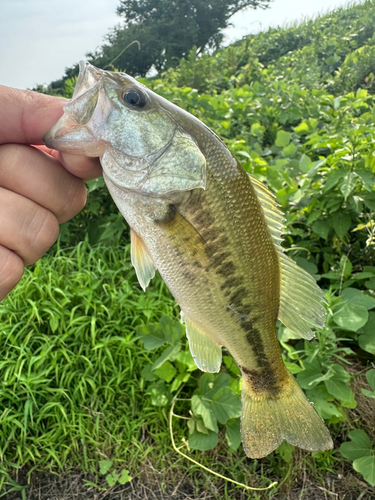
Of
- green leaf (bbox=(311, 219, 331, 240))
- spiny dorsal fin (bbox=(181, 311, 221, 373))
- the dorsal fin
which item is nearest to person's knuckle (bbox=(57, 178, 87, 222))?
spiny dorsal fin (bbox=(181, 311, 221, 373))

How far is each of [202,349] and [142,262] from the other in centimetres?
39

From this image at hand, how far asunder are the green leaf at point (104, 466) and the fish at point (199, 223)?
1466 millimetres

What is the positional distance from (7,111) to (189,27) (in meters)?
11.4

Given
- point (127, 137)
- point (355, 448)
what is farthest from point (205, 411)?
point (127, 137)

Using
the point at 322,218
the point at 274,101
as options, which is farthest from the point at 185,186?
the point at 274,101

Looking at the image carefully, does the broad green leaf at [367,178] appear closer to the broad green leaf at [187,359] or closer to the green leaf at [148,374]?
the broad green leaf at [187,359]

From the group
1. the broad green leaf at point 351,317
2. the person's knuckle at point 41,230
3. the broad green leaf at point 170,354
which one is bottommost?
the broad green leaf at point 170,354

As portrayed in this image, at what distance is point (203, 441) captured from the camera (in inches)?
90.7

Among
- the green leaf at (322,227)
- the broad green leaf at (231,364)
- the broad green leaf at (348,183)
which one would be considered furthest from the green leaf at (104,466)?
the broad green leaf at (348,183)

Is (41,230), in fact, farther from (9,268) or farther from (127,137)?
(127,137)

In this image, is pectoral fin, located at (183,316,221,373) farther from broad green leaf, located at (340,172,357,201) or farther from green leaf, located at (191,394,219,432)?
broad green leaf, located at (340,172,357,201)

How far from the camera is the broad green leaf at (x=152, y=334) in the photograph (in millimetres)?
2410

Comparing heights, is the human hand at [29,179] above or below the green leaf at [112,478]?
above

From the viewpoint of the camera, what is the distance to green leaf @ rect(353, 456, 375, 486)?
2.07 metres
